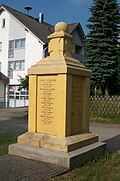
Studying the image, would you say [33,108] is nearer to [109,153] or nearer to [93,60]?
[109,153]

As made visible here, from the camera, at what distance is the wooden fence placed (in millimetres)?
16250

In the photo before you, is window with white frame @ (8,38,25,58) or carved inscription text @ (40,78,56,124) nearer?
carved inscription text @ (40,78,56,124)

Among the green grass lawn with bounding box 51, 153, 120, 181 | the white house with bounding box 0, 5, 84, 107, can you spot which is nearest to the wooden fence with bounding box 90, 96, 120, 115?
the green grass lawn with bounding box 51, 153, 120, 181

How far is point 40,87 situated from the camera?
22.2 ft

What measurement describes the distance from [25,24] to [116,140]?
2904cm

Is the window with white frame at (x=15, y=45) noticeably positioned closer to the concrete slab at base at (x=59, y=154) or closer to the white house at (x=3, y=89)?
the white house at (x=3, y=89)

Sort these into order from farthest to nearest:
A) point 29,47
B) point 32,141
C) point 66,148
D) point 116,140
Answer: point 29,47, point 116,140, point 32,141, point 66,148

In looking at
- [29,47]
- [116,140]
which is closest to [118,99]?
[116,140]

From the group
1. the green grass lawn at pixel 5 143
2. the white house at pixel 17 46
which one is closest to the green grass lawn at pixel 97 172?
the green grass lawn at pixel 5 143

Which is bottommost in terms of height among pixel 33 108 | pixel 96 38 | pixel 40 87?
pixel 33 108

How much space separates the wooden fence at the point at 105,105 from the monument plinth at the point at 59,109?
9.39 meters

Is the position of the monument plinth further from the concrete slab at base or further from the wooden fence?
the wooden fence

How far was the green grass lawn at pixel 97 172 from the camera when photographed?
5.16 metres

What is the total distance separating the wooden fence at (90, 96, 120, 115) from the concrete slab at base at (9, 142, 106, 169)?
9.69 meters
